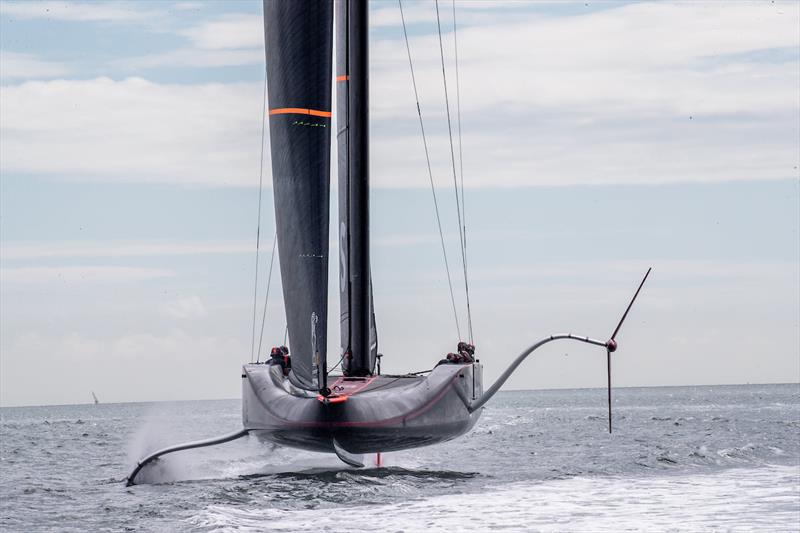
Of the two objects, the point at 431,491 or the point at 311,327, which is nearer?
the point at 311,327

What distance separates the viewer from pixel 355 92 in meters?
24.0

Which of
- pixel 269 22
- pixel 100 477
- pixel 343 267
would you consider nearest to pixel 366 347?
pixel 343 267

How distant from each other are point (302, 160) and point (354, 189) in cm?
334

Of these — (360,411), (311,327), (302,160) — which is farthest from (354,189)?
(360,411)

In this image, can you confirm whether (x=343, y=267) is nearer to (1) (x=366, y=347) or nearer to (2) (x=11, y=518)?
(1) (x=366, y=347)

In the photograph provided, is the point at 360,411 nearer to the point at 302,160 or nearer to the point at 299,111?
the point at 302,160

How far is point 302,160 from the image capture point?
807 inches

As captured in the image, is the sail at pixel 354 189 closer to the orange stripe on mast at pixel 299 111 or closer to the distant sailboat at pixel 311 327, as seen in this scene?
the distant sailboat at pixel 311 327

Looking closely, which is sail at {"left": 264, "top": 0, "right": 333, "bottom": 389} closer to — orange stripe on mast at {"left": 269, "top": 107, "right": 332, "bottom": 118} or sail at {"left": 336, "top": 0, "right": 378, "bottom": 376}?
orange stripe on mast at {"left": 269, "top": 107, "right": 332, "bottom": 118}

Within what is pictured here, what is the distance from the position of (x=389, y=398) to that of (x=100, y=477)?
1208 cm

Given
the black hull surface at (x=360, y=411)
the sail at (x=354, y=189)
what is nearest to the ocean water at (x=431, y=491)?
the black hull surface at (x=360, y=411)

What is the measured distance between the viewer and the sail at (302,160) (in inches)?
802

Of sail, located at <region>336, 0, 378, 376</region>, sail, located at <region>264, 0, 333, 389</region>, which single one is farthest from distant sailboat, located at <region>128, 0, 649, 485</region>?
sail, located at <region>336, 0, 378, 376</region>

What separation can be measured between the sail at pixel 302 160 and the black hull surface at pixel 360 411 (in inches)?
20.5
